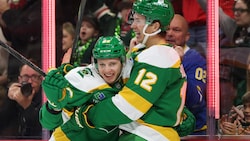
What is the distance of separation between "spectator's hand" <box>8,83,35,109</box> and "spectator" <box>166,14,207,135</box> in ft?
2.66

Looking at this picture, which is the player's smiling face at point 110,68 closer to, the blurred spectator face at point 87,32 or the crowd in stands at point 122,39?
the crowd in stands at point 122,39

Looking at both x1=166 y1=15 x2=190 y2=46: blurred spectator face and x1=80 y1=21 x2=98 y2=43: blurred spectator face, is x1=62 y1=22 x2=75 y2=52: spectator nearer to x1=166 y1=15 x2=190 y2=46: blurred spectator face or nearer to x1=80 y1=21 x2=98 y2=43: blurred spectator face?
x1=80 y1=21 x2=98 y2=43: blurred spectator face

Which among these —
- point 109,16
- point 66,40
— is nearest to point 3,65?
point 66,40

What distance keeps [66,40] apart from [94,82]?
861 mm

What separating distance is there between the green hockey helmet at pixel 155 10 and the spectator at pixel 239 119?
77 centimetres

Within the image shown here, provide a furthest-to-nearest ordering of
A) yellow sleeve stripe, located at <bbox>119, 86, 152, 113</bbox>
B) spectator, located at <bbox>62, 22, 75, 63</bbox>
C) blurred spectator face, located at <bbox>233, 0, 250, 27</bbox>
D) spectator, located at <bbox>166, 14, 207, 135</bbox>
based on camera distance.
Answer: spectator, located at <bbox>62, 22, 75, 63</bbox>
blurred spectator face, located at <bbox>233, 0, 250, 27</bbox>
spectator, located at <bbox>166, 14, 207, 135</bbox>
yellow sleeve stripe, located at <bbox>119, 86, 152, 113</bbox>

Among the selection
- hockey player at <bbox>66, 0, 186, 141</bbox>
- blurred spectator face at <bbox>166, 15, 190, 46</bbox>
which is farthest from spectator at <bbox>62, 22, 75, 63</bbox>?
hockey player at <bbox>66, 0, 186, 141</bbox>

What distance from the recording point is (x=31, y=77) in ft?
11.7

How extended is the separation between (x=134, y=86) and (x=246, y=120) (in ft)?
3.06

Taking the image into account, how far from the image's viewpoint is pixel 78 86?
A: 8.53 ft

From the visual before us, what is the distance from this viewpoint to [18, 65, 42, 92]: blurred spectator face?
11.6ft

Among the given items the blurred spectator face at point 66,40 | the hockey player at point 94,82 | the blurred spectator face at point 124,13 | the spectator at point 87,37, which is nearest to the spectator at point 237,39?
the blurred spectator face at point 124,13

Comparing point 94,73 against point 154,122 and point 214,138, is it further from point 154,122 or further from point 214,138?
point 214,138

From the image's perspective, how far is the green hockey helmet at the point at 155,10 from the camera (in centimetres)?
263
